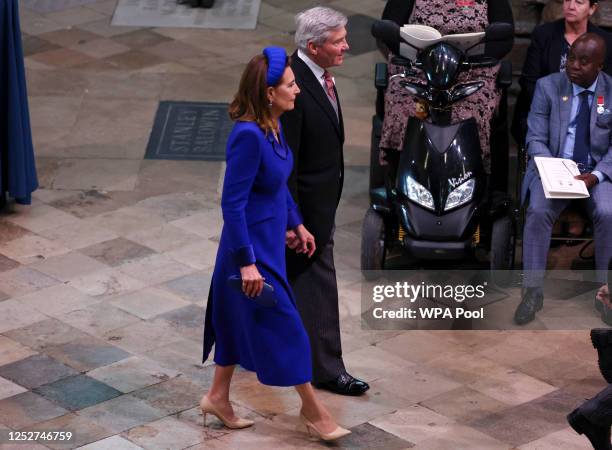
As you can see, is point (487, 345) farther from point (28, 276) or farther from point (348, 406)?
point (28, 276)

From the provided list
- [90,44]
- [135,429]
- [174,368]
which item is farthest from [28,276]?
[90,44]

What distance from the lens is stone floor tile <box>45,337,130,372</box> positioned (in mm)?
8047

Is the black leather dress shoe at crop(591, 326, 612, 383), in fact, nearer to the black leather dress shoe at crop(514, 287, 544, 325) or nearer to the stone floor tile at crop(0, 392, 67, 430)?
the black leather dress shoe at crop(514, 287, 544, 325)

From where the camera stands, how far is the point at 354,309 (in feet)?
29.5

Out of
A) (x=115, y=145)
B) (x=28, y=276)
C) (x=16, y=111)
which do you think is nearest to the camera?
(x=28, y=276)

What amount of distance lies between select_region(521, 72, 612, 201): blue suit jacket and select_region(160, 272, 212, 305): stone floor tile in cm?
203

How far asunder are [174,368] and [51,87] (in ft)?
17.5

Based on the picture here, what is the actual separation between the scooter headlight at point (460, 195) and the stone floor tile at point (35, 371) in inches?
98.0

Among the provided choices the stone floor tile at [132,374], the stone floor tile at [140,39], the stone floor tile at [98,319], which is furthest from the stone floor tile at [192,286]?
the stone floor tile at [140,39]

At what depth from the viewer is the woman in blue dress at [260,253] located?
6.72m

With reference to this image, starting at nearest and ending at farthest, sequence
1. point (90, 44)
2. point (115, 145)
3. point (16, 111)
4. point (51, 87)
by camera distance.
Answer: point (16, 111) → point (115, 145) → point (51, 87) → point (90, 44)

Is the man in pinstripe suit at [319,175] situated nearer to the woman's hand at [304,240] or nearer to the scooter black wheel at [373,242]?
the woman's hand at [304,240]

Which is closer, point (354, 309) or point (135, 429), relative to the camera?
point (135, 429)

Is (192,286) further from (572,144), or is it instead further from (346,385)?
(572,144)
